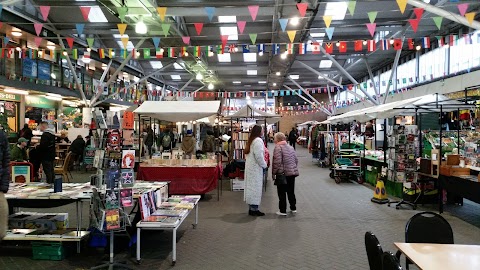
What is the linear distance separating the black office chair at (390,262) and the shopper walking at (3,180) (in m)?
3.59

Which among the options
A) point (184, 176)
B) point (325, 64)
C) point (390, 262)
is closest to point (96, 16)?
point (184, 176)

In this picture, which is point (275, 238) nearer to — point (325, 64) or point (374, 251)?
point (374, 251)

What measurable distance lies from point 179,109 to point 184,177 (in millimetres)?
1660

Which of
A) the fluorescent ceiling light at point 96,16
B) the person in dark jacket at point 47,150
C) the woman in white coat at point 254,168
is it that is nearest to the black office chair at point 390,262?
the woman in white coat at point 254,168

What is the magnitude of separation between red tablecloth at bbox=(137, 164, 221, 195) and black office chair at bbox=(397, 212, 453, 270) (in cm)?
608

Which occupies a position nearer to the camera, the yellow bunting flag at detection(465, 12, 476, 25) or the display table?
the display table

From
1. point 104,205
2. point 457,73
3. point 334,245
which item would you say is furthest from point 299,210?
point 457,73

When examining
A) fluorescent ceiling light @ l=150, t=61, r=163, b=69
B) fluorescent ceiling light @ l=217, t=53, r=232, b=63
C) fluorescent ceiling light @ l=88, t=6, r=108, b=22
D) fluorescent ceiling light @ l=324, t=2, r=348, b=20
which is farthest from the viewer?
fluorescent ceiling light @ l=150, t=61, r=163, b=69

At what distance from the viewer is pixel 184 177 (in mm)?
9047

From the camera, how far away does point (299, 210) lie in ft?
26.1

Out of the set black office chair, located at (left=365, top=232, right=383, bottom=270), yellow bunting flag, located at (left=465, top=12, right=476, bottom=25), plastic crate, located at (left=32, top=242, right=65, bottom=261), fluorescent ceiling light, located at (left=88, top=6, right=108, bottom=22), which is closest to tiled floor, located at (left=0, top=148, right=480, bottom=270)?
plastic crate, located at (left=32, top=242, right=65, bottom=261)

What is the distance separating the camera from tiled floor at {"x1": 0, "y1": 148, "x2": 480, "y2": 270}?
4.79m

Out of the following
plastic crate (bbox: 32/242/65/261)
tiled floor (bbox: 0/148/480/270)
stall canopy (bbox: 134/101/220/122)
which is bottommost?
tiled floor (bbox: 0/148/480/270)

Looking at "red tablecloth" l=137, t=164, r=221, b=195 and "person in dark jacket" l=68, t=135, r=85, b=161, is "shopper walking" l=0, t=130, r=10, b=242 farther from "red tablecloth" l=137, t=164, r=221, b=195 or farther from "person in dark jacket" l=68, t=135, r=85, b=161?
"person in dark jacket" l=68, t=135, r=85, b=161
